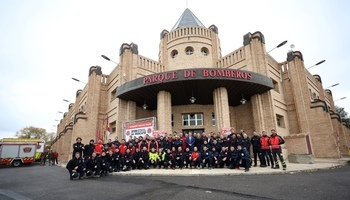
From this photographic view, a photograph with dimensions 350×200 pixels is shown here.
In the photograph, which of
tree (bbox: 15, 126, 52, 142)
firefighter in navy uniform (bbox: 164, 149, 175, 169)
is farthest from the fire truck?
tree (bbox: 15, 126, 52, 142)

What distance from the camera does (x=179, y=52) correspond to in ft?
69.5

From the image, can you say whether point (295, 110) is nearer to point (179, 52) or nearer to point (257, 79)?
point (257, 79)

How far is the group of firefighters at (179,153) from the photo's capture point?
9711 millimetres

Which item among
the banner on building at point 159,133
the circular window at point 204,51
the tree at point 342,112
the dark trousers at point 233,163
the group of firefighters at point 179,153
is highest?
the circular window at point 204,51

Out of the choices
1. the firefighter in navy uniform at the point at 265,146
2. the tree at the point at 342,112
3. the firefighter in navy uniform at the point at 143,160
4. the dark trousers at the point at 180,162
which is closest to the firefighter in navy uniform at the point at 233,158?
the firefighter in navy uniform at the point at 265,146

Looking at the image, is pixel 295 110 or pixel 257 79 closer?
pixel 257 79

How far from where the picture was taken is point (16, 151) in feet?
76.2

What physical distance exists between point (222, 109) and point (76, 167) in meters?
10.3

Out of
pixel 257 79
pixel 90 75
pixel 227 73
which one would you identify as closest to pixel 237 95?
pixel 257 79

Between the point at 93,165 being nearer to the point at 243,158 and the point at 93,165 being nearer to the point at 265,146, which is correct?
the point at 243,158

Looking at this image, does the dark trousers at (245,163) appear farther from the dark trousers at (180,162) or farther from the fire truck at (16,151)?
the fire truck at (16,151)

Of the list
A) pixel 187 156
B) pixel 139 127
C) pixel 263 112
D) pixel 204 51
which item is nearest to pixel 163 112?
pixel 139 127

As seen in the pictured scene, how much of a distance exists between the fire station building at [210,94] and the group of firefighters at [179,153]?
11.7 ft

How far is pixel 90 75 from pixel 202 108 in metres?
12.8
